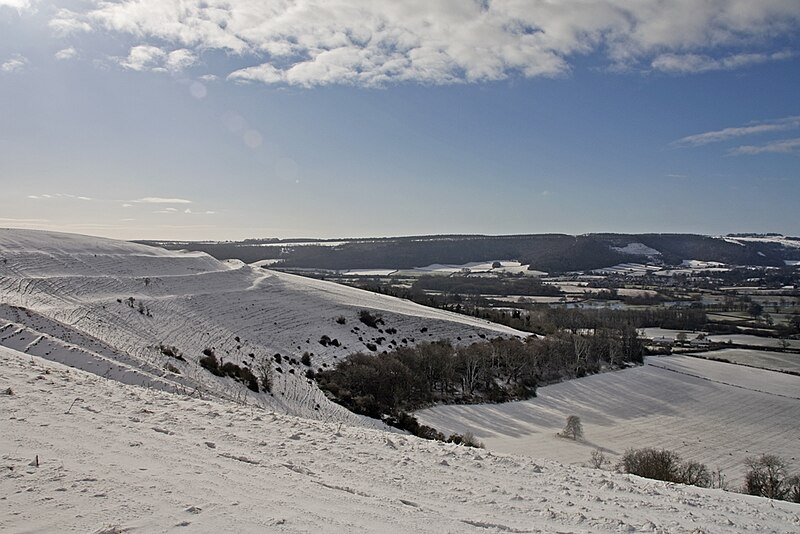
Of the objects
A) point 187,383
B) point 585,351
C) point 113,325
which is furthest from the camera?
point 585,351

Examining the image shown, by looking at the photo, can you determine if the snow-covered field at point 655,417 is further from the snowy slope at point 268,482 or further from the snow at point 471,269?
the snow at point 471,269

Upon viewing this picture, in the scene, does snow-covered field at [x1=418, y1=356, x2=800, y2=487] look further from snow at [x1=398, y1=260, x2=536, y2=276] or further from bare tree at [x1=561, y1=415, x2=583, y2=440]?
snow at [x1=398, y1=260, x2=536, y2=276]

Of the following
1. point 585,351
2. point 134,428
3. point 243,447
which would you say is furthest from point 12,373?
point 585,351

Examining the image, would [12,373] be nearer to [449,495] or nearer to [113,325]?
[449,495]

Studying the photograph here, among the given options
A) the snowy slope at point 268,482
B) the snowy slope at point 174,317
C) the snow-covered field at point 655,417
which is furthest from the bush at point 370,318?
the snowy slope at point 268,482

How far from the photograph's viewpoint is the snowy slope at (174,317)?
19.6 meters

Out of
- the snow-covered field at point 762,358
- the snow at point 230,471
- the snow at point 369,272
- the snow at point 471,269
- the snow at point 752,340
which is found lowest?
the snow-covered field at point 762,358

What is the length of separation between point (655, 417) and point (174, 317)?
131 feet

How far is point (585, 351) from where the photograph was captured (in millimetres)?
58938

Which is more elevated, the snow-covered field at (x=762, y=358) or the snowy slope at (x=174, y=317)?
the snowy slope at (x=174, y=317)

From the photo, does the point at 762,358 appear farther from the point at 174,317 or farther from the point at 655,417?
the point at 174,317

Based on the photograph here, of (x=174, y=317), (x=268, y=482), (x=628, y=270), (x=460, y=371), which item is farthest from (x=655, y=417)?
(x=628, y=270)

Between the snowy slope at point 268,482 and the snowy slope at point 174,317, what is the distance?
7.24 metres

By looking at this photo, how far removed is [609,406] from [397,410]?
23083 mm
